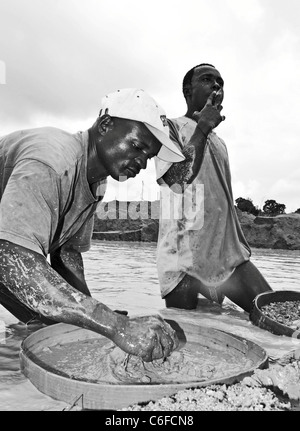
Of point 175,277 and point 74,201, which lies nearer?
point 74,201

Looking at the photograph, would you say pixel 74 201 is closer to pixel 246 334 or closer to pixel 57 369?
pixel 57 369

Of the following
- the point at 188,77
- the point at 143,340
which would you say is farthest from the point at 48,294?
the point at 188,77

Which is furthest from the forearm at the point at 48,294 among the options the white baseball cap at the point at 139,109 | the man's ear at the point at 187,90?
the man's ear at the point at 187,90

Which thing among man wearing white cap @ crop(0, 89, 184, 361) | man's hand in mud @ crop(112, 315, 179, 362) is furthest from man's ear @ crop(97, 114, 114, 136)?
man's hand in mud @ crop(112, 315, 179, 362)

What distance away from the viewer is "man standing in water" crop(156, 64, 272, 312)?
3.35 meters

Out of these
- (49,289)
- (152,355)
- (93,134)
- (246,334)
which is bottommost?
(246,334)

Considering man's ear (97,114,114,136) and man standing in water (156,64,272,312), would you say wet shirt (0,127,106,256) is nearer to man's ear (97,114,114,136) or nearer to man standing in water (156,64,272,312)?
man's ear (97,114,114,136)

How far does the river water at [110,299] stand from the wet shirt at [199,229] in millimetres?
361

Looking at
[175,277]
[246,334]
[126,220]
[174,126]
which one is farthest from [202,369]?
[126,220]

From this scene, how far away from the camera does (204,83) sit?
346 cm

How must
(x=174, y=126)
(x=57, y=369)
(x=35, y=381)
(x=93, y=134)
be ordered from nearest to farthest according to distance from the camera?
(x=35, y=381) < (x=57, y=369) < (x=93, y=134) < (x=174, y=126)

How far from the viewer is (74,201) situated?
2195 mm

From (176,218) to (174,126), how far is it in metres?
0.73

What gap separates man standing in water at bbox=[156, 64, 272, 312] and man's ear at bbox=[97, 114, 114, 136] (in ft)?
4.13
